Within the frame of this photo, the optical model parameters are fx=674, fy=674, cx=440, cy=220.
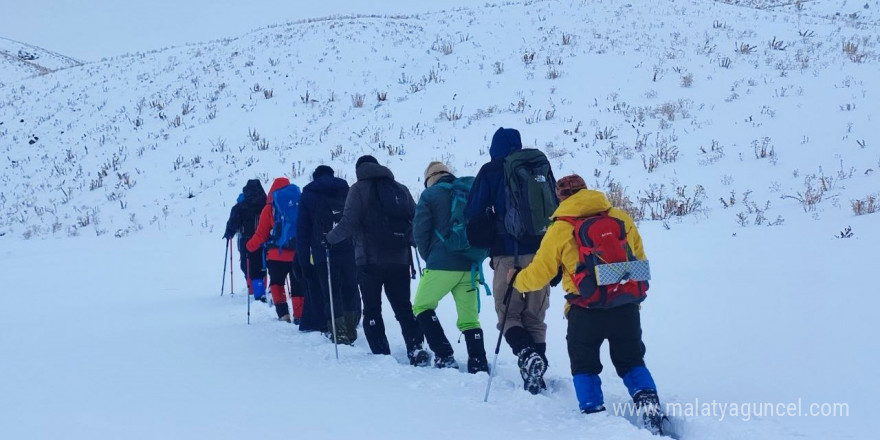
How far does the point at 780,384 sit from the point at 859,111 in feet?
35.0

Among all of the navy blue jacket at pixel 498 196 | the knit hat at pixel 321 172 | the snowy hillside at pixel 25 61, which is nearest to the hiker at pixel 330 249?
the knit hat at pixel 321 172

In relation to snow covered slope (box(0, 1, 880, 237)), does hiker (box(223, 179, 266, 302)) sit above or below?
below

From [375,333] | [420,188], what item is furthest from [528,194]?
[420,188]

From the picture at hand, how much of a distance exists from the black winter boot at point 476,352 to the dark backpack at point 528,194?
1082 millimetres

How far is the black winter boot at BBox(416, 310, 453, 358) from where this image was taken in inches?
227

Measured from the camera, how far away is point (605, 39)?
923 inches

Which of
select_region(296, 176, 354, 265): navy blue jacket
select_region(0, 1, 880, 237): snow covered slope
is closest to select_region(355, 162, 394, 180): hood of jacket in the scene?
select_region(296, 176, 354, 265): navy blue jacket

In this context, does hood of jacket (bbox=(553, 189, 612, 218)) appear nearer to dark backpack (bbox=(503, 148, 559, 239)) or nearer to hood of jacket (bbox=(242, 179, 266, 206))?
dark backpack (bbox=(503, 148, 559, 239))

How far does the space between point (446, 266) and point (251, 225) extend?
4.71 m

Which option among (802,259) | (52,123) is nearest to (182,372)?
(802,259)

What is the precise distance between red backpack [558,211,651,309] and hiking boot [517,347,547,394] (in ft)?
2.93

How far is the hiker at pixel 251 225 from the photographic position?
9234 mm

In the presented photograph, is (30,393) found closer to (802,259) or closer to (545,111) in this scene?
(802,259)

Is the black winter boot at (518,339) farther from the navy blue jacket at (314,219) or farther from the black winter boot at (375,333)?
the navy blue jacket at (314,219)
